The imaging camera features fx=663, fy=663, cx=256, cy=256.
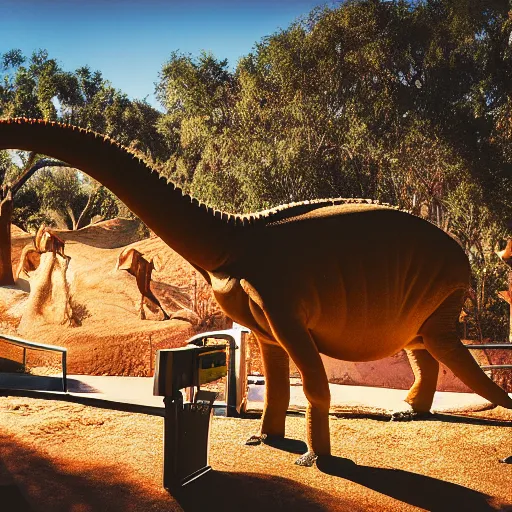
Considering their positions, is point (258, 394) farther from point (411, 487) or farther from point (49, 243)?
point (49, 243)

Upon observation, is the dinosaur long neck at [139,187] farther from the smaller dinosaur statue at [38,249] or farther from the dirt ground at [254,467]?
the smaller dinosaur statue at [38,249]

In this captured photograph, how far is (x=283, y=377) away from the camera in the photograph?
5.21 meters

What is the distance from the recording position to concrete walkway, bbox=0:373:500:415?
6832 millimetres

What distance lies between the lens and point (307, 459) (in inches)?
179

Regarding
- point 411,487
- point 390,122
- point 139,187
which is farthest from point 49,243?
point 411,487

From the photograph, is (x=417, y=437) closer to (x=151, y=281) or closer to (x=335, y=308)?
(x=335, y=308)

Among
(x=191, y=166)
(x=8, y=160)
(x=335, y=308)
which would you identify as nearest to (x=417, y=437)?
(x=335, y=308)

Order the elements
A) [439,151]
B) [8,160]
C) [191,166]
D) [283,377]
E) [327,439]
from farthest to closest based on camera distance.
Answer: [8,160]
[191,166]
[439,151]
[283,377]
[327,439]

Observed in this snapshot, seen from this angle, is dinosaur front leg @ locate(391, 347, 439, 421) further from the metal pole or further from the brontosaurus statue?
the metal pole

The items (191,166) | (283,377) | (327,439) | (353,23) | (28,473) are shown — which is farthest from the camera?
(191,166)

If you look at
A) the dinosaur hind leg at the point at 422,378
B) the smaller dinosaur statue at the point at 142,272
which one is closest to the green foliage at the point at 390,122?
the smaller dinosaur statue at the point at 142,272

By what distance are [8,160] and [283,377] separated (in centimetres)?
1767

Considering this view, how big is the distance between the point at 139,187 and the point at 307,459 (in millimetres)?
2172

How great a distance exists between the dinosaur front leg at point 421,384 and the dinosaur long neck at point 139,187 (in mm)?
2251
